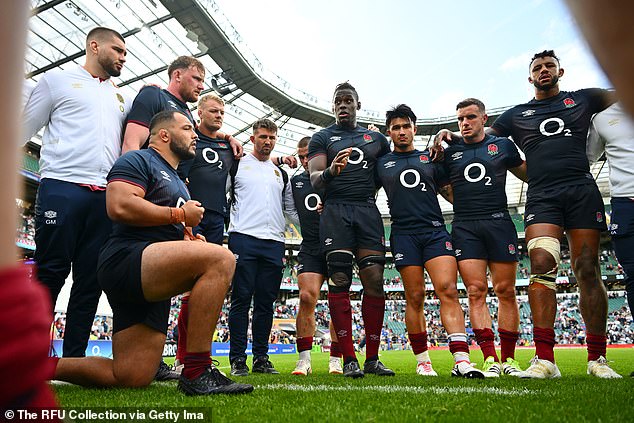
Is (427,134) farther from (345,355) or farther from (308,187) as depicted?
(345,355)

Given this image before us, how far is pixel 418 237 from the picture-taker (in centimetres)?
471

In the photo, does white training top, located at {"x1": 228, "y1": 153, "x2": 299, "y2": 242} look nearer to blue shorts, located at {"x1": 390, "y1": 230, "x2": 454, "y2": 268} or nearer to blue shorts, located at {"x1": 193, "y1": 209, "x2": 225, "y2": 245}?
blue shorts, located at {"x1": 193, "y1": 209, "x2": 225, "y2": 245}

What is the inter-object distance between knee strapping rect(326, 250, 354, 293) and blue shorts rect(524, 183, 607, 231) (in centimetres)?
176

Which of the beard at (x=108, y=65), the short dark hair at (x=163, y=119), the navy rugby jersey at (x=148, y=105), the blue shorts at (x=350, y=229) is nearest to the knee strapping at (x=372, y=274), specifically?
the blue shorts at (x=350, y=229)

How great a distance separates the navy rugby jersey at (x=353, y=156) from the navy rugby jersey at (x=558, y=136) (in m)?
1.48

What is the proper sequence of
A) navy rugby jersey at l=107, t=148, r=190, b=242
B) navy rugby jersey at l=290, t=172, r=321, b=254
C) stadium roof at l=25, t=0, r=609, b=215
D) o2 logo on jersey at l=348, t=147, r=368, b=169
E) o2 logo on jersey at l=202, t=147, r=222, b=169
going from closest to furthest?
navy rugby jersey at l=107, t=148, r=190, b=242 < o2 logo on jersey at l=348, t=147, r=368, b=169 < o2 logo on jersey at l=202, t=147, r=222, b=169 < navy rugby jersey at l=290, t=172, r=321, b=254 < stadium roof at l=25, t=0, r=609, b=215

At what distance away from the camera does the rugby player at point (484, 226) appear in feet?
15.0

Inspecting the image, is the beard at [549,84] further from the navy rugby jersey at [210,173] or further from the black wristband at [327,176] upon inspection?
the navy rugby jersey at [210,173]

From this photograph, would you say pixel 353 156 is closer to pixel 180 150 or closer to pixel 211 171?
pixel 211 171

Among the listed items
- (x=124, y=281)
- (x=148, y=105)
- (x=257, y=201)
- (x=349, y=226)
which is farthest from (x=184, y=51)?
(x=124, y=281)

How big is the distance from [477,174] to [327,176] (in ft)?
5.32

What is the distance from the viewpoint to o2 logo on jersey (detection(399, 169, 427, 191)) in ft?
16.1

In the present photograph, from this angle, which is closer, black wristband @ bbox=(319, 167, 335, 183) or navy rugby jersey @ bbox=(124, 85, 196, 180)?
navy rugby jersey @ bbox=(124, 85, 196, 180)

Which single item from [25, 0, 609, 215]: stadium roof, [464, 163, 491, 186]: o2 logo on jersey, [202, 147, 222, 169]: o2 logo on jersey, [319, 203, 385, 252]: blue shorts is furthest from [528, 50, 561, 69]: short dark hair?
[25, 0, 609, 215]: stadium roof
